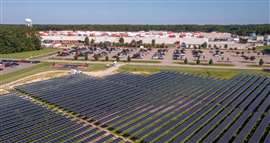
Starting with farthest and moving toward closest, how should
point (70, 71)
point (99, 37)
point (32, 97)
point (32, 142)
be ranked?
point (99, 37)
point (70, 71)
point (32, 97)
point (32, 142)

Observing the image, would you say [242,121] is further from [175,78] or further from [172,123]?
[175,78]

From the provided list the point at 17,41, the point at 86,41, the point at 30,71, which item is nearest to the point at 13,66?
the point at 30,71

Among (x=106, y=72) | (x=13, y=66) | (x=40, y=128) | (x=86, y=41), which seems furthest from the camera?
(x=86, y=41)

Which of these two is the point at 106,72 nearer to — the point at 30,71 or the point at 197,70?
the point at 30,71

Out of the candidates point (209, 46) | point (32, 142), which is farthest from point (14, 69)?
point (209, 46)

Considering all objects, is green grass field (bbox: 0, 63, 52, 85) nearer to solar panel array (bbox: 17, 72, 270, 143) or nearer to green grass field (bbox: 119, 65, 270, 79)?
solar panel array (bbox: 17, 72, 270, 143)
